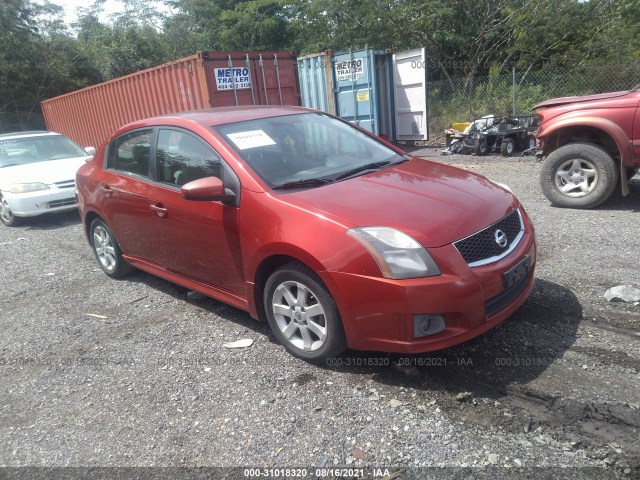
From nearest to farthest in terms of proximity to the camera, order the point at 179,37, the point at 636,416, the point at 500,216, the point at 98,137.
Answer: the point at 636,416
the point at 500,216
the point at 98,137
the point at 179,37

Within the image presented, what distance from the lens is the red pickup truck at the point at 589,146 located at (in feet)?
18.7

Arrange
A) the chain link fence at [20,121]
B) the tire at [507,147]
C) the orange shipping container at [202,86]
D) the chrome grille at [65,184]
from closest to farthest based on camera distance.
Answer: the chrome grille at [65,184] < the orange shipping container at [202,86] < the tire at [507,147] < the chain link fence at [20,121]

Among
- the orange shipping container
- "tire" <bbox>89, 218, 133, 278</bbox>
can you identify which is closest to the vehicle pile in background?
the orange shipping container

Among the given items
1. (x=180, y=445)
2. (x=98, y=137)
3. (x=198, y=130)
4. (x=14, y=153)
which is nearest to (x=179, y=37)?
(x=98, y=137)

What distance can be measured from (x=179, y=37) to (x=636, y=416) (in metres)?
31.2

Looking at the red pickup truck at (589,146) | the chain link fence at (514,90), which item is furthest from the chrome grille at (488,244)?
the chain link fence at (514,90)

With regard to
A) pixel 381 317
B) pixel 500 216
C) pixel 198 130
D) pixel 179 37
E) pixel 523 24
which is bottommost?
pixel 381 317

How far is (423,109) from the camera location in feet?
40.7

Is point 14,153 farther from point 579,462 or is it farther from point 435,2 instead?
point 435,2

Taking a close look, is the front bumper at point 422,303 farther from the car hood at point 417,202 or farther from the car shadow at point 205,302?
the car shadow at point 205,302

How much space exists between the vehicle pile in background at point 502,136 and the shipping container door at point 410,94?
161 centimetres

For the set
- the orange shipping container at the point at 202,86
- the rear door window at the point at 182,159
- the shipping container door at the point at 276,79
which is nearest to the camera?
the rear door window at the point at 182,159

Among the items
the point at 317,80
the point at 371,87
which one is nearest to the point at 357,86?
the point at 371,87

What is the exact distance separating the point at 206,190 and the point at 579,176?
4.84 m
